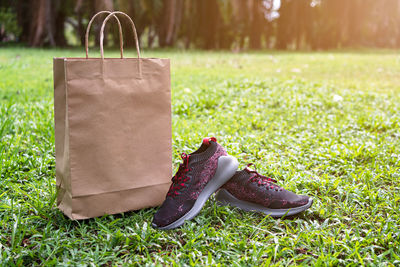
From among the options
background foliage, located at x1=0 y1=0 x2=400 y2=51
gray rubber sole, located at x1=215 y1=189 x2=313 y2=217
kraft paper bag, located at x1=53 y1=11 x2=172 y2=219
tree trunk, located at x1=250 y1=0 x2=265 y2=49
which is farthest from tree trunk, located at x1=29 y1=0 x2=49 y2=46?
gray rubber sole, located at x1=215 y1=189 x2=313 y2=217

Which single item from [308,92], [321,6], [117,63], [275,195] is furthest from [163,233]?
[321,6]

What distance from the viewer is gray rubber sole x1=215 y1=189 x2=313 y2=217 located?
6.02ft

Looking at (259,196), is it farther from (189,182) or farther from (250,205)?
(189,182)

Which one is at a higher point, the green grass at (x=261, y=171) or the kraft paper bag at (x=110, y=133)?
the kraft paper bag at (x=110, y=133)

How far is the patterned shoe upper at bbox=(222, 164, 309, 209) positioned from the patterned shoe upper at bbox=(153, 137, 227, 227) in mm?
132

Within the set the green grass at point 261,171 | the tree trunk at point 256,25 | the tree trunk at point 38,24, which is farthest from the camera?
the tree trunk at point 256,25

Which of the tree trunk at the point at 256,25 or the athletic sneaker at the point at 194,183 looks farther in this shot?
the tree trunk at the point at 256,25

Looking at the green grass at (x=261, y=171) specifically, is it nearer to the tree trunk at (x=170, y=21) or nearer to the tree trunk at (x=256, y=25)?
the tree trunk at (x=170, y=21)

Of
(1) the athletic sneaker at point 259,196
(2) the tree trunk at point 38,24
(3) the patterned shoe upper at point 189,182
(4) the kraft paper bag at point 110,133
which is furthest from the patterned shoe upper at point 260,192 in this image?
(2) the tree trunk at point 38,24

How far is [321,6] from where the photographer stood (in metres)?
15.8

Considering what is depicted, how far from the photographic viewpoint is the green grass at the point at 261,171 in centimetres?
154

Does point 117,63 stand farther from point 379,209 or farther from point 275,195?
point 379,209

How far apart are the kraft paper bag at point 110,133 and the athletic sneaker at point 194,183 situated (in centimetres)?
11

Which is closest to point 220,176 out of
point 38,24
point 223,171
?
point 223,171
